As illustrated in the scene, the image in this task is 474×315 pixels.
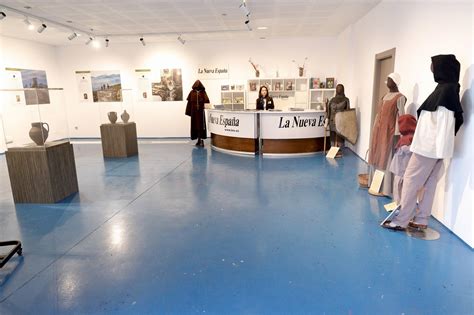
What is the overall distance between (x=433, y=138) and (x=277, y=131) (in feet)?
13.6

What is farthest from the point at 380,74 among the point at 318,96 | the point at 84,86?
the point at 84,86

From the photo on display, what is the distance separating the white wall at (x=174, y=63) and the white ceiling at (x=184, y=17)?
555 millimetres

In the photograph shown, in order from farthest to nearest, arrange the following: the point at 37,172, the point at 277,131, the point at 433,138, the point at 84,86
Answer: the point at 84,86 → the point at 277,131 → the point at 37,172 → the point at 433,138

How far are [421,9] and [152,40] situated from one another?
7542mm

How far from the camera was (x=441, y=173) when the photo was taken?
3295mm

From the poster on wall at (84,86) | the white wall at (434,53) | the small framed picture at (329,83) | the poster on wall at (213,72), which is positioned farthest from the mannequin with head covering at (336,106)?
the poster on wall at (84,86)

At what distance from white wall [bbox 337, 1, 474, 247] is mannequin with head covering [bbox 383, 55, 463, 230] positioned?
0.53 feet

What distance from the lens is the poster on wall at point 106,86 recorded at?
10.1m

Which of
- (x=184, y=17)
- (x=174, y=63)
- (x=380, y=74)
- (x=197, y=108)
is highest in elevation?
(x=184, y=17)

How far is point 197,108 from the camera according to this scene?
27.9ft

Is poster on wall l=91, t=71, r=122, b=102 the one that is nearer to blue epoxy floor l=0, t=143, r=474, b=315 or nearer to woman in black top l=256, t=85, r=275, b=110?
woman in black top l=256, t=85, r=275, b=110

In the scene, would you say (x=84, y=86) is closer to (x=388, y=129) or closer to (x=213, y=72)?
(x=213, y=72)

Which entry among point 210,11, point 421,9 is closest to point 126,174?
point 210,11

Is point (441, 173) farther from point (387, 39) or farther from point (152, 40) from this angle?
point (152, 40)
